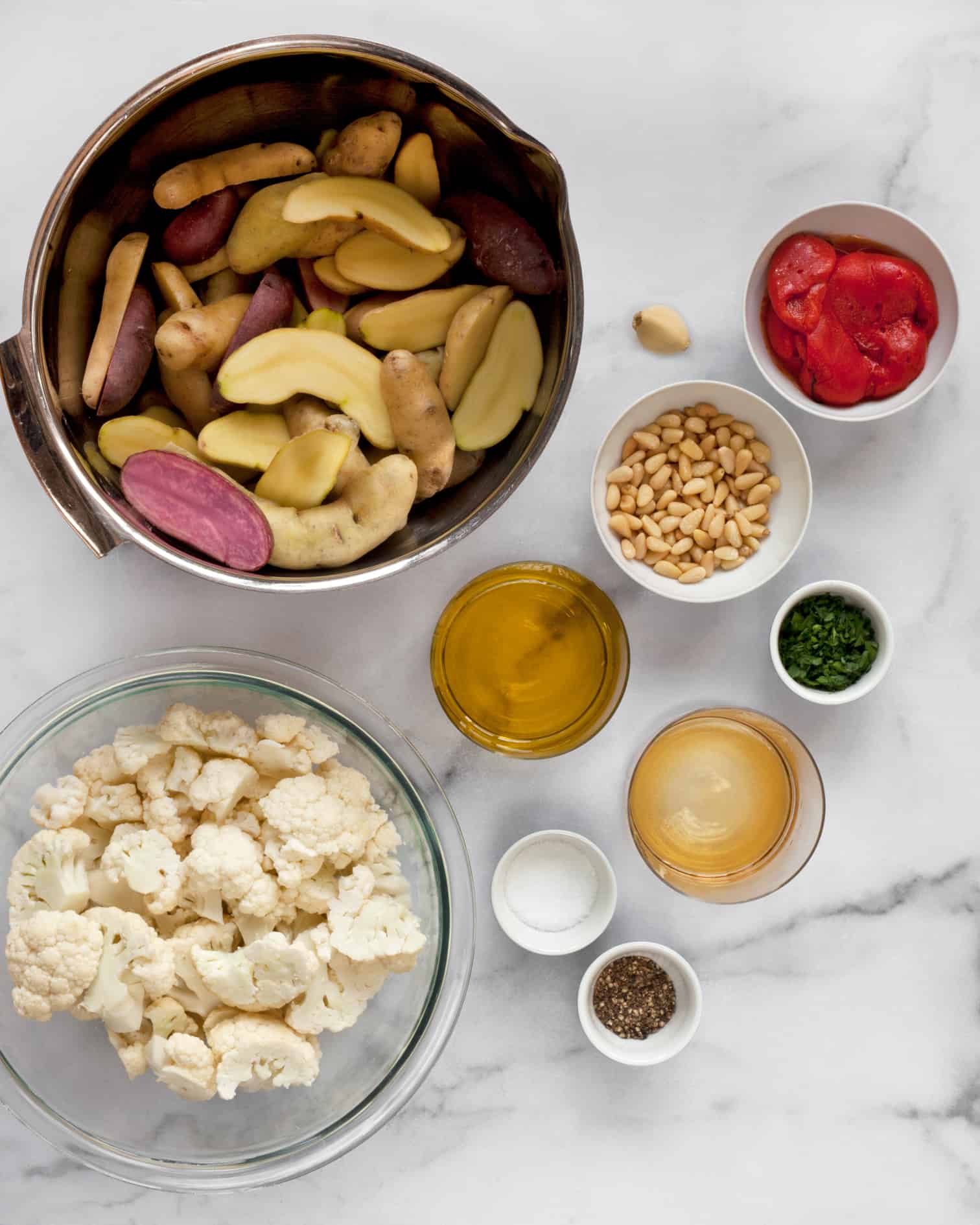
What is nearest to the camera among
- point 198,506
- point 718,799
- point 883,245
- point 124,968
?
point 198,506

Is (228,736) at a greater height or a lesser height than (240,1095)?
greater

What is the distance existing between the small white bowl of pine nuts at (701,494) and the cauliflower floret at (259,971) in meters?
0.53

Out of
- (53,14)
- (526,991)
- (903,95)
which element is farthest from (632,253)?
(526,991)

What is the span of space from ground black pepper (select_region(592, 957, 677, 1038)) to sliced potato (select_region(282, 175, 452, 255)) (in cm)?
82

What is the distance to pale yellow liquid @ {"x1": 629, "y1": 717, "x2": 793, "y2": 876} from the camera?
1241mm

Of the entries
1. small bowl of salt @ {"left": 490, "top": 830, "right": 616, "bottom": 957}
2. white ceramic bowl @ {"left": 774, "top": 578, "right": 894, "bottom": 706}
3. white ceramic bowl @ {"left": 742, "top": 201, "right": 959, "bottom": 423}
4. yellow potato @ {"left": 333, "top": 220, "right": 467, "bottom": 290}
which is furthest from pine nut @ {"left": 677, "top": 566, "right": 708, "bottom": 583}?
yellow potato @ {"left": 333, "top": 220, "right": 467, "bottom": 290}

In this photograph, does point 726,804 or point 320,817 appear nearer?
point 320,817

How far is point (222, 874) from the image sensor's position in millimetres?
1037

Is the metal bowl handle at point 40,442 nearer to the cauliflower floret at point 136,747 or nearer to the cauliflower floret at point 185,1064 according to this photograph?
the cauliflower floret at point 136,747

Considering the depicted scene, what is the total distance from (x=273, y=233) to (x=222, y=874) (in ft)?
2.04

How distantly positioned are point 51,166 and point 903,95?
3.17ft

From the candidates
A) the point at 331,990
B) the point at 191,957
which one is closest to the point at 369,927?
the point at 331,990

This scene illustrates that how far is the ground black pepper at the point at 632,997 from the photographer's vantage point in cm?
120

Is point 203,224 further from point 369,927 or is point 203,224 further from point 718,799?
point 718,799
